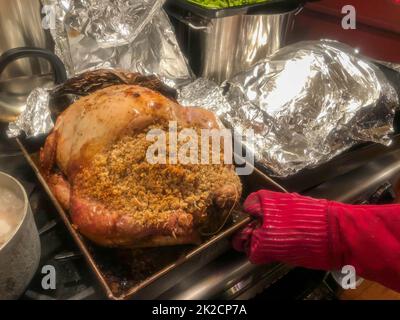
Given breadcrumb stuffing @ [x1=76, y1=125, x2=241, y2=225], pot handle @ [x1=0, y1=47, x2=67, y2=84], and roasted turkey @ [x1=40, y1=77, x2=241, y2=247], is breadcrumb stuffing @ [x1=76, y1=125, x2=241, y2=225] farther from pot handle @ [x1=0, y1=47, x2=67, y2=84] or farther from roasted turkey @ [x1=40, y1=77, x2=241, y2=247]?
pot handle @ [x1=0, y1=47, x2=67, y2=84]

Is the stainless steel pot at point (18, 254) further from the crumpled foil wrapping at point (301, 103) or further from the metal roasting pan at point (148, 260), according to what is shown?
the crumpled foil wrapping at point (301, 103)

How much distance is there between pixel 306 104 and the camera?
3.61 ft

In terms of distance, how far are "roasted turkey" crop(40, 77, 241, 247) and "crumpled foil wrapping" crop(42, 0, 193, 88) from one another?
19.1 inches

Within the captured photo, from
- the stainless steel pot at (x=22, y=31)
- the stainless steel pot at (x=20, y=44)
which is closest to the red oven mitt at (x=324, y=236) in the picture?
the stainless steel pot at (x=20, y=44)

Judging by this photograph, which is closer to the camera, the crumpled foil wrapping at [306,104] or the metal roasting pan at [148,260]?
the metal roasting pan at [148,260]

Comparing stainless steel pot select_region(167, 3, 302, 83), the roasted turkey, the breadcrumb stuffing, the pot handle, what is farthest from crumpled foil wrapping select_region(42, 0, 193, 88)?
the breadcrumb stuffing

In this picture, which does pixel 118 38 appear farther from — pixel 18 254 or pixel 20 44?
pixel 18 254

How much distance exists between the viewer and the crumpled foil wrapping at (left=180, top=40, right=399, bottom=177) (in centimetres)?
103

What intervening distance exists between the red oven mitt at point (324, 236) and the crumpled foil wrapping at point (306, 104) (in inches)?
9.6

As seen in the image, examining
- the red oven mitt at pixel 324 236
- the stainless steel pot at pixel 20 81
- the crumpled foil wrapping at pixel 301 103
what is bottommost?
the red oven mitt at pixel 324 236

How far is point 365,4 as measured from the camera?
1508mm

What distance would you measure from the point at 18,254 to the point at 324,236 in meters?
0.61

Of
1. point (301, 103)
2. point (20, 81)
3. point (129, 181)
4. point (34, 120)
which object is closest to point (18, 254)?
point (129, 181)

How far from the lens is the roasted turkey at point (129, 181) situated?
2.07ft
